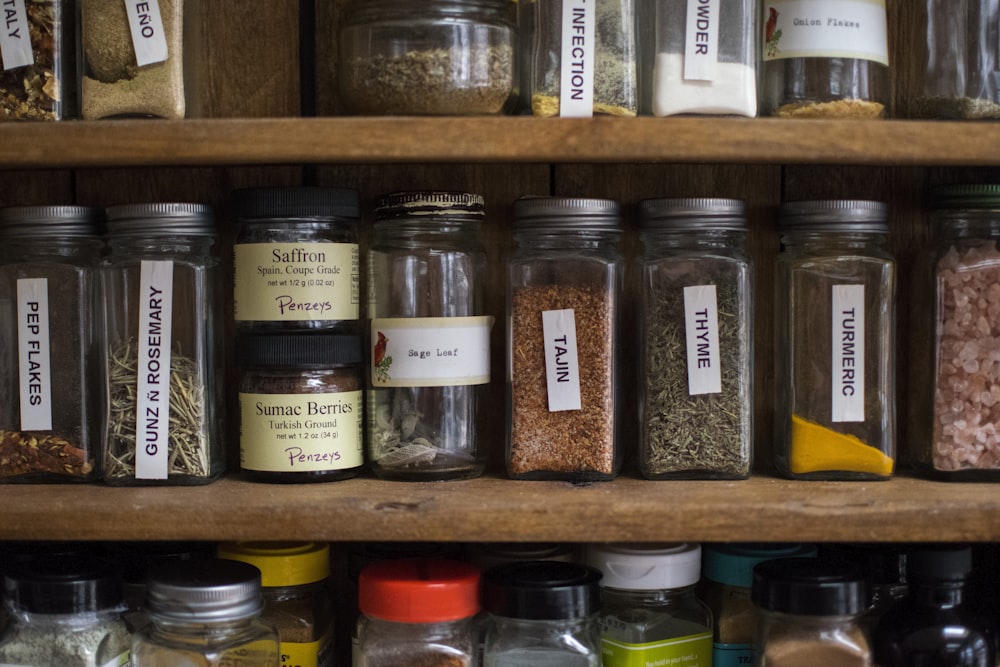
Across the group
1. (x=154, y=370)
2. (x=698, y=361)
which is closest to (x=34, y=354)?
(x=154, y=370)

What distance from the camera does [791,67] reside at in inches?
34.6

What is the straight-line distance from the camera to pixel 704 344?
890 millimetres

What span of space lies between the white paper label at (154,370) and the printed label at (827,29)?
0.57m

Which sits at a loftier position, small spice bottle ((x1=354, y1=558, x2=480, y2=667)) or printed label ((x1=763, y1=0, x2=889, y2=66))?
printed label ((x1=763, y1=0, x2=889, y2=66))

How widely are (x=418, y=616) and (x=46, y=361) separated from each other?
15.7 inches

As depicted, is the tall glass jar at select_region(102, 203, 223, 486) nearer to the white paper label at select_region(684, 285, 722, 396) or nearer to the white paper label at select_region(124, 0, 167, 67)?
the white paper label at select_region(124, 0, 167, 67)

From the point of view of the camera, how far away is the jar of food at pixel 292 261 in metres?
0.89

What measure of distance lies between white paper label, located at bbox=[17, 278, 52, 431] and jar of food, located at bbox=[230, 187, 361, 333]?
0.55 ft

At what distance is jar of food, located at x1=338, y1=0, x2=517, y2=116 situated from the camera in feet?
2.72

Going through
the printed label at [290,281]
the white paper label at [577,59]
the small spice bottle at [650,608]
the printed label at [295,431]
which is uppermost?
the white paper label at [577,59]

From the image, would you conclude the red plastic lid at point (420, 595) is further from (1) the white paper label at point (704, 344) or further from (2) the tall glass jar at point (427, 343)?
(1) the white paper label at point (704, 344)

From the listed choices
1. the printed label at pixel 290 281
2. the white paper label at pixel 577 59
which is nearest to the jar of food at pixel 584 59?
the white paper label at pixel 577 59

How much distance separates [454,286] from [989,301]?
465 millimetres

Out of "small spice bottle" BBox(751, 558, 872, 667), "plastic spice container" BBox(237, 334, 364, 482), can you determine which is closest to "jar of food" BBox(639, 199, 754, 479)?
"small spice bottle" BBox(751, 558, 872, 667)
